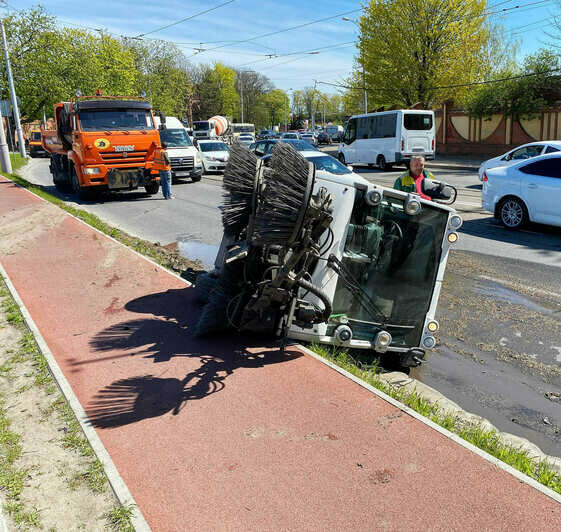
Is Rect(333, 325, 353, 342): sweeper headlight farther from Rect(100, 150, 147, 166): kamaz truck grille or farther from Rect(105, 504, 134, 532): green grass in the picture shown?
Rect(100, 150, 147, 166): kamaz truck grille

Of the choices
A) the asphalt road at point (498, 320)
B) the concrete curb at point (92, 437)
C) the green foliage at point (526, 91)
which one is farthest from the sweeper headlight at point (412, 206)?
the green foliage at point (526, 91)

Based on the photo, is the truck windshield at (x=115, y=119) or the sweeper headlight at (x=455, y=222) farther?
the truck windshield at (x=115, y=119)

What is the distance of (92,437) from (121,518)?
912mm

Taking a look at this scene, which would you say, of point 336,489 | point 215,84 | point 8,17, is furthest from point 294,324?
point 215,84

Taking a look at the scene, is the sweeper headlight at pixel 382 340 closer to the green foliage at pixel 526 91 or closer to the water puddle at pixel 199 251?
the water puddle at pixel 199 251

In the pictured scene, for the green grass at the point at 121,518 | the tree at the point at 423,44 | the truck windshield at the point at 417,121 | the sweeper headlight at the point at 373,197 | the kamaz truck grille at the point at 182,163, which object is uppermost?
the tree at the point at 423,44

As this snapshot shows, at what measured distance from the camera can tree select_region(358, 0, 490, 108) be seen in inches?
1324

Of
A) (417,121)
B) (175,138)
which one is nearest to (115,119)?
(175,138)

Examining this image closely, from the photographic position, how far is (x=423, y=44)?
34531mm

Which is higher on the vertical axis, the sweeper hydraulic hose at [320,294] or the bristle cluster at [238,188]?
the bristle cluster at [238,188]

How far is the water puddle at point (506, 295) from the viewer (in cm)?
697

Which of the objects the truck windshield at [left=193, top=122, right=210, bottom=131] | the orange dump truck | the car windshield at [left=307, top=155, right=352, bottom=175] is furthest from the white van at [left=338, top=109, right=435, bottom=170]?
the truck windshield at [left=193, top=122, right=210, bottom=131]

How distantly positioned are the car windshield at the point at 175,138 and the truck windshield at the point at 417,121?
34.8 ft

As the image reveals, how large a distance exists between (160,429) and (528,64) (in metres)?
33.3
